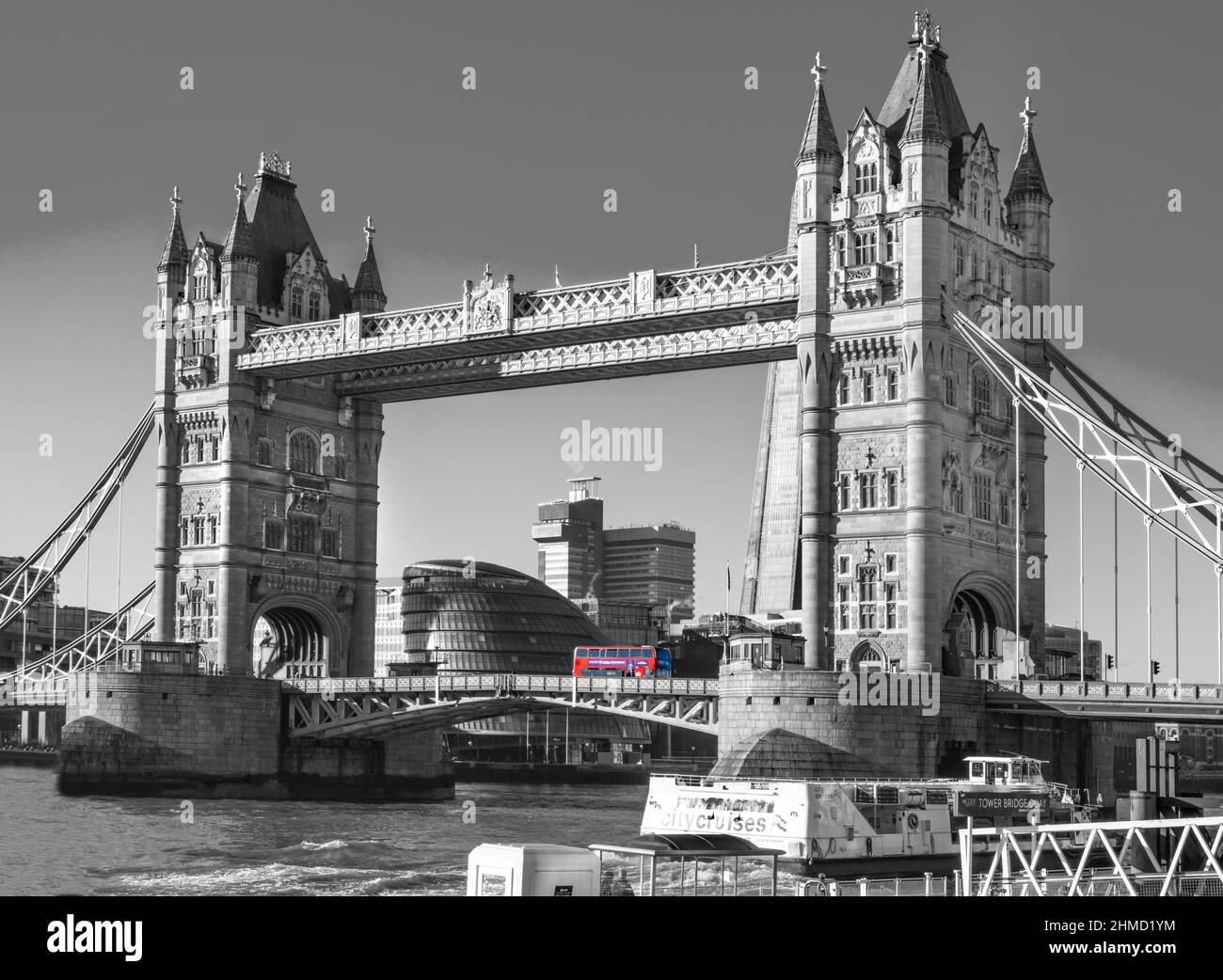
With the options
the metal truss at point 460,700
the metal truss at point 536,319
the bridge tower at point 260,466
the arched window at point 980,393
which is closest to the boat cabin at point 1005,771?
the metal truss at point 460,700

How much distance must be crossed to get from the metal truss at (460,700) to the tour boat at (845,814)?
1685 cm

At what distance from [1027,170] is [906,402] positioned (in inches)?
558

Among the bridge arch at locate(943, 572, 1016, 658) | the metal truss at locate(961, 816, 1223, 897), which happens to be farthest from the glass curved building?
the metal truss at locate(961, 816, 1223, 897)

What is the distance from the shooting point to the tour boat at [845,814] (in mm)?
61906

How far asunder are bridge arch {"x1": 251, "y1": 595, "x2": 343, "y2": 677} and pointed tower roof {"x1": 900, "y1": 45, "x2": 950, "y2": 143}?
138ft

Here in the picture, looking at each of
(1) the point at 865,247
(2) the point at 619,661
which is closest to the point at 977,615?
(1) the point at 865,247

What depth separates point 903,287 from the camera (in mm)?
79938

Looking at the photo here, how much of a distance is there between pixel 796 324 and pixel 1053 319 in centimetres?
1158

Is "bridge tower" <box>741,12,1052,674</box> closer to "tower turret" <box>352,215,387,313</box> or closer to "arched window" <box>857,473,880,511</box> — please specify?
"arched window" <box>857,473,880,511</box>

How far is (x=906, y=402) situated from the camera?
7969cm

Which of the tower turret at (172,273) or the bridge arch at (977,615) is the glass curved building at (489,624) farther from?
the bridge arch at (977,615)

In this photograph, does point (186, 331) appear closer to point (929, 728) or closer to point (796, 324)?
point (796, 324)

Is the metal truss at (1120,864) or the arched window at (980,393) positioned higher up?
the arched window at (980,393)

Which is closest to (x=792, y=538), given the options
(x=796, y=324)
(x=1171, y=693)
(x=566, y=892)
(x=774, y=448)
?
(x=774, y=448)
